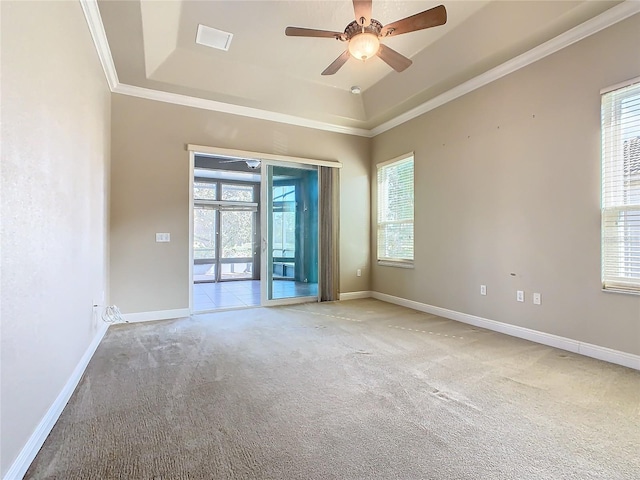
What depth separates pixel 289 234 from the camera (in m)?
5.46

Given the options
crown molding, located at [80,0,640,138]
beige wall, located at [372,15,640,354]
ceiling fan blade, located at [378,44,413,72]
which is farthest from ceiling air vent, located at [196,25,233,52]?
beige wall, located at [372,15,640,354]

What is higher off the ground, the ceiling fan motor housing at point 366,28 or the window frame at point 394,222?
the ceiling fan motor housing at point 366,28

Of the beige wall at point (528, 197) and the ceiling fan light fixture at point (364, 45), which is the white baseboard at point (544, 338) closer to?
the beige wall at point (528, 197)

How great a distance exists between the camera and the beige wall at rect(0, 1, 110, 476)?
1404 millimetres

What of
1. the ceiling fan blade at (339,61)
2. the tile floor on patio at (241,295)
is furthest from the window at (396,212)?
the ceiling fan blade at (339,61)

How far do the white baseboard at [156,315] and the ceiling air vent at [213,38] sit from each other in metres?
3.38

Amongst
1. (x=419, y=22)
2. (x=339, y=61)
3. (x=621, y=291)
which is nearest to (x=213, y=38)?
(x=339, y=61)

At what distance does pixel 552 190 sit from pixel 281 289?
389cm

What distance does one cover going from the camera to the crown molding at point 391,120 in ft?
8.93

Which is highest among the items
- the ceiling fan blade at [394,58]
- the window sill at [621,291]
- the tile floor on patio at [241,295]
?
the ceiling fan blade at [394,58]

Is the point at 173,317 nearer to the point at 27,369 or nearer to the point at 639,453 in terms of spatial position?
the point at 27,369

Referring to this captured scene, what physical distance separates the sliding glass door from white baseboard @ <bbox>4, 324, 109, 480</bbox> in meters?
2.84

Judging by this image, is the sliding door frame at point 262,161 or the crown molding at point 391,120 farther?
the sliding door frame at point 262,161

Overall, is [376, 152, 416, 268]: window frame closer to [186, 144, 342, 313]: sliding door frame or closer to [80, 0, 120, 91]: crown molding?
[186, 144, 342, 313]: sliding door frame
